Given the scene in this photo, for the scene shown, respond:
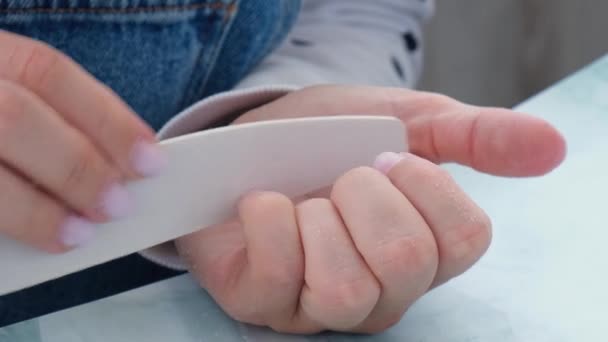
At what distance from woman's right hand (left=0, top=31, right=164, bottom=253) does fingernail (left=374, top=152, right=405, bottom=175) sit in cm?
7

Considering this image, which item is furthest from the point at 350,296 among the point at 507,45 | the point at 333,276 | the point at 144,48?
the point at 507,45

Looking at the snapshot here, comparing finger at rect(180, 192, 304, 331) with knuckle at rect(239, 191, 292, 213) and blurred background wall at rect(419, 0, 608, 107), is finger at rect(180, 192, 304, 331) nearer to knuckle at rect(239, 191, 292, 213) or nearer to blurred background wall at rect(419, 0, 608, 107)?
knuckle at rect(239, 191, 292, 213)

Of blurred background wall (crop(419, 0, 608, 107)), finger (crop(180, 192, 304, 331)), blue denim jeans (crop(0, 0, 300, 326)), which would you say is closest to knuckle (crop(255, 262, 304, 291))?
finger (crop(180, 192, 304, 331))

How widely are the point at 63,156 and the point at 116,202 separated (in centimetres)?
2

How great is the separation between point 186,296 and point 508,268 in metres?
0.11

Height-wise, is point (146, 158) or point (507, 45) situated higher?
point (146, 158)

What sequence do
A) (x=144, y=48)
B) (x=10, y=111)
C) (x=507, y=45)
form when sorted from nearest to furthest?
(x=10, y=111) < (x=144, y=48) < (x=507, y=45)

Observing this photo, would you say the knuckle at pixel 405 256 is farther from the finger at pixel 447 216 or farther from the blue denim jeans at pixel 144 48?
the blue denim jeans at pixel 144 48

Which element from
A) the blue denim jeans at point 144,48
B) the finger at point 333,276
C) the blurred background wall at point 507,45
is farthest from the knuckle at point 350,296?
the blurred background wall at point 507,45

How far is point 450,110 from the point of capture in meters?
0.29

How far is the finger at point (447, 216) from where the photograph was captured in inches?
9.1

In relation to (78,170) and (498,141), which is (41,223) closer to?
(78,170)

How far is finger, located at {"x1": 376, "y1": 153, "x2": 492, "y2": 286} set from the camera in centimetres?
23

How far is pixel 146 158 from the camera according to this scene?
0.22 m
